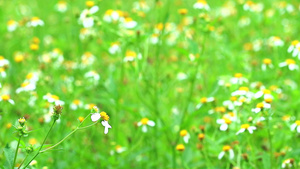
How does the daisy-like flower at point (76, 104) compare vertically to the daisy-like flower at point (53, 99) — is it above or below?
below

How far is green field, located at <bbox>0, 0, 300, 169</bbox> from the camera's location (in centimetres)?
210

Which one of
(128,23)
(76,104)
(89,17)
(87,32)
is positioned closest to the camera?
(89,17)

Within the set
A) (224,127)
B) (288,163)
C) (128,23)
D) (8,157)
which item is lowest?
(288,163)

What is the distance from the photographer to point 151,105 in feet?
9.12

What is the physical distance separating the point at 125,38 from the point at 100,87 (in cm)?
86

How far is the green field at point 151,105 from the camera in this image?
2.10 metres

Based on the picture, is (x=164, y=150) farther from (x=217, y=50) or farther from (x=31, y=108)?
(x=217, y=50)

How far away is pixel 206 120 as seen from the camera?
2.94m

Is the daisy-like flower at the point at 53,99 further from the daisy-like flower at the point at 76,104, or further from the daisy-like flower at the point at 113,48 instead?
the daisy-like flower at the point at 113,48

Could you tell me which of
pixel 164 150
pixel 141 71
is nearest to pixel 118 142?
pixel 164 150

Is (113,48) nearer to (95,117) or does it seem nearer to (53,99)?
(53,99)

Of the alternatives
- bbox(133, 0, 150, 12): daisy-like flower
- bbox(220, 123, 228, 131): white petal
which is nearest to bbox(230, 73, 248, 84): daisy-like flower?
bbox(220, 123, 228, 131): white petal

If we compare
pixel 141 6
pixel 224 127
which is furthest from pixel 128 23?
pixel 224 127

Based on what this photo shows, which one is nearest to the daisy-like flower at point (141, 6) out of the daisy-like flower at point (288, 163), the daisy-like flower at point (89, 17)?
the daisy-like flower at point (89, 17)
